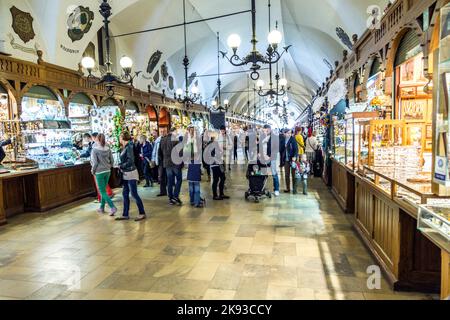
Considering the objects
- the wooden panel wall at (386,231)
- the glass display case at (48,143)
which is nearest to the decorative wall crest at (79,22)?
the glass display case at (48,143)

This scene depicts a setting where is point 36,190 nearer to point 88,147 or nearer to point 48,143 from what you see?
point 48,143

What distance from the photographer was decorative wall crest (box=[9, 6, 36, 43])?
6.77m

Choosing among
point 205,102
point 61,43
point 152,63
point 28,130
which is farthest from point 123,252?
point 205,102

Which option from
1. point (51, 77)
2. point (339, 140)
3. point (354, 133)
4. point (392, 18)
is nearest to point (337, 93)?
point (339, 140)

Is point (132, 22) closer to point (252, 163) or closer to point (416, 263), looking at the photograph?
point (252, 163)

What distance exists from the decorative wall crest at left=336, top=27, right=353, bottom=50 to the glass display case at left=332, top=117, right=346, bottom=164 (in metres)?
2.80

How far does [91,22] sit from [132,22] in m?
1.88

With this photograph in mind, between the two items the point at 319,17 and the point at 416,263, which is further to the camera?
the point at 319,17

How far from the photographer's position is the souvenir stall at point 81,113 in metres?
8.52

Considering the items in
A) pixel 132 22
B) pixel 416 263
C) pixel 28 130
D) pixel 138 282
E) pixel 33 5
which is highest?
pixel 132 22

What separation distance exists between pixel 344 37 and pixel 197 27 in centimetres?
610

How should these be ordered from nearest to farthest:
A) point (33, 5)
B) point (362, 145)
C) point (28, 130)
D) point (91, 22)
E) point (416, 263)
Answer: point (416, 263) → point (362, 145) → point (28, 130) → point (33, 5) → point (91, 22)

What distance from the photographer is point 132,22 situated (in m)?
10.0

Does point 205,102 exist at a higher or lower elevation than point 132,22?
lower
